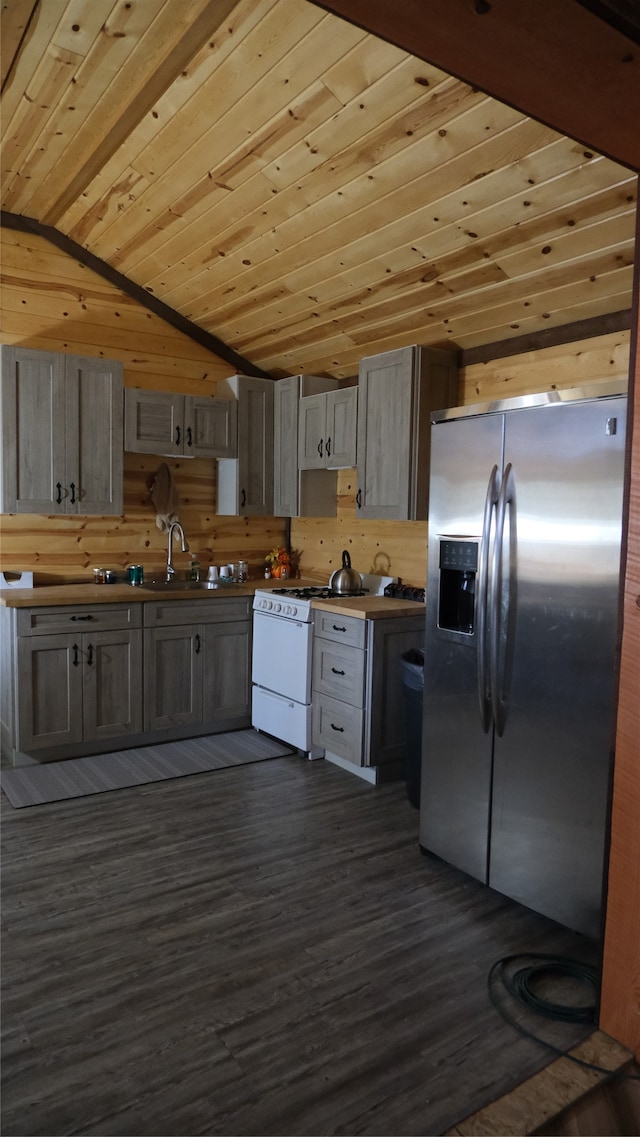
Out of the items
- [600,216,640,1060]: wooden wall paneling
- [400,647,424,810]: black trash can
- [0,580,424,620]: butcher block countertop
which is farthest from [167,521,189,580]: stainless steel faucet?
[600,216,640,1060]: wooden wall paneling

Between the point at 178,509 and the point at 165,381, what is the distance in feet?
2.86

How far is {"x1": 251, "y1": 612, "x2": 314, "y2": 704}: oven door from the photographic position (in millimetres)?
4219

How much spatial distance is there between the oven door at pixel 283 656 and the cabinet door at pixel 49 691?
1100 mm

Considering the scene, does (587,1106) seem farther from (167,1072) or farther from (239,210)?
(239,210)

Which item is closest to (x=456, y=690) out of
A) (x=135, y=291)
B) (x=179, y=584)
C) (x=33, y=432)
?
(x=179, y=584)

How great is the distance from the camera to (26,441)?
4.14m

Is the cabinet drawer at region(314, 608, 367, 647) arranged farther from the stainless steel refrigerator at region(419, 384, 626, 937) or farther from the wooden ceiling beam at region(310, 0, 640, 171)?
the wooden ceiling beam at region(310, 0, 640, 171)

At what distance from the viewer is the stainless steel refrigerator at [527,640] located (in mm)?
2375

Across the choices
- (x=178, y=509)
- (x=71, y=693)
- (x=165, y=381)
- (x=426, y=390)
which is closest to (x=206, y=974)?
(x=71, y=693)

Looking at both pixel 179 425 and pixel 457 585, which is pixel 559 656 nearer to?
pixel 457 585

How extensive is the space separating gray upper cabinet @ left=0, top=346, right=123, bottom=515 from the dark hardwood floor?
1747 mm

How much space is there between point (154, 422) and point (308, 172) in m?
1.97

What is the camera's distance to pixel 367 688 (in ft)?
12.5

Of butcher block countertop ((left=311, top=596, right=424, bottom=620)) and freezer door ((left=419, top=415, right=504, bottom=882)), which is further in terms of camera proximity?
butcher block countertop ((left=311, top=596, right=424, bottom=620))
